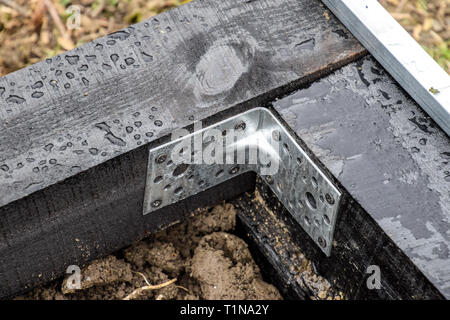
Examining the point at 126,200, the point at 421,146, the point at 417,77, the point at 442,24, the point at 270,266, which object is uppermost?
the point at 417,77

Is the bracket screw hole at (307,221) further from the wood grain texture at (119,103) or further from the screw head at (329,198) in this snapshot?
the wood grain texture at (119,103)

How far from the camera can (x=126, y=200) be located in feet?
6.39

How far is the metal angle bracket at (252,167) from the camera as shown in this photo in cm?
183

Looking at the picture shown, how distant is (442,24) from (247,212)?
1666 millimetres

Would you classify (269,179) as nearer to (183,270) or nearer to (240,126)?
(240,126)

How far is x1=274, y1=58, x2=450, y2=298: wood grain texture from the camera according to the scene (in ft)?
5.34

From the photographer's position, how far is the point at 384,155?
5.77ft

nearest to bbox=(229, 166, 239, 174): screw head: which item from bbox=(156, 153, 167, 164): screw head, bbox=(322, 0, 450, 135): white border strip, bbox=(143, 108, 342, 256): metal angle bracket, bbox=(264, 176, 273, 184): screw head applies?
bbox=(143, 108, 342, 256): metal angle bracket

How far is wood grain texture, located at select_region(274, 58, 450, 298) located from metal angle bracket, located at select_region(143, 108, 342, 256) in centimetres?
7

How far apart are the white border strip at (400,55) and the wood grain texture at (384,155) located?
1.4 inches

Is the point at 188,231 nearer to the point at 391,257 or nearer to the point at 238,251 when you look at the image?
the point at 238,251

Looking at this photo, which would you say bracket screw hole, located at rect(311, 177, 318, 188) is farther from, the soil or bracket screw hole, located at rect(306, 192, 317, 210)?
the soil

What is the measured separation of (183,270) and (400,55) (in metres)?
1.07
